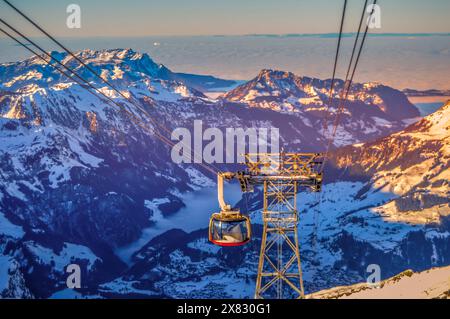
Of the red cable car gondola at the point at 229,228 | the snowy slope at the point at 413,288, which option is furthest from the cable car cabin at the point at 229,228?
the snowy slope at the point at 413,288

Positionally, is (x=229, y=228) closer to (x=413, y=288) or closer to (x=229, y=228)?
(x=229, y=228)

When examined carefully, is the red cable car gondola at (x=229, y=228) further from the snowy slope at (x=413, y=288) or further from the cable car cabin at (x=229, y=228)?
the snowy slope at (x=413, y=288)

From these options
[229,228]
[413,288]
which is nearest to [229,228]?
[229,228]

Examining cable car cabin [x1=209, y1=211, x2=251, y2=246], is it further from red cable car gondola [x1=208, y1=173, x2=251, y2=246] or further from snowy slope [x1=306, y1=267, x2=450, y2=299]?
snowy slope [x1=306, y1=267, x2=450, y2=299]

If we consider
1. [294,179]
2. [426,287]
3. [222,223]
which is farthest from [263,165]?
[426,287]

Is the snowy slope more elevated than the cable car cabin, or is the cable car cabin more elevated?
the cable car cabin

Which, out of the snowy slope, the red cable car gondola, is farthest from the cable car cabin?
the snowy slope

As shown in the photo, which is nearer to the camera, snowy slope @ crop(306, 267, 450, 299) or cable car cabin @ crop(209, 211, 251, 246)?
cable car cabin @ crop(209, 211, 251, 246)
